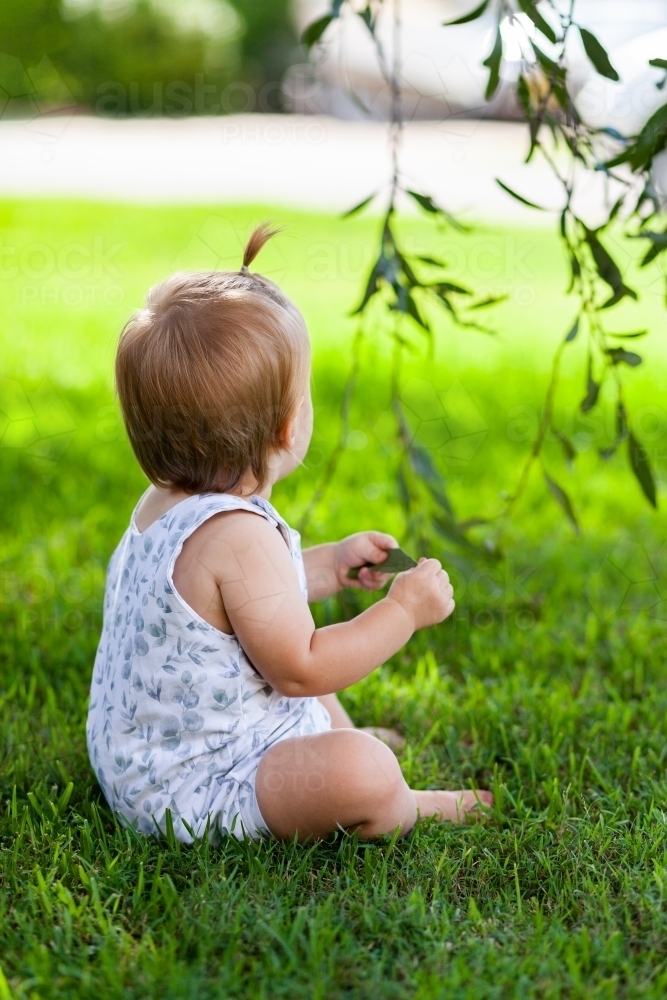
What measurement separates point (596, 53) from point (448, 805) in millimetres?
1074

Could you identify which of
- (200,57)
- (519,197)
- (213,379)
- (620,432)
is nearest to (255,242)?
(213,379)

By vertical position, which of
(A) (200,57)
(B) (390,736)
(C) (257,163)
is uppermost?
(B) (390,736)

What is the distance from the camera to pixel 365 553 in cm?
158

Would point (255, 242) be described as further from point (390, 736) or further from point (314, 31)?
point (390, 736)

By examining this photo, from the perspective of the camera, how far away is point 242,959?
112 cm

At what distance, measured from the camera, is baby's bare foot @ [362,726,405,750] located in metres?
1.68

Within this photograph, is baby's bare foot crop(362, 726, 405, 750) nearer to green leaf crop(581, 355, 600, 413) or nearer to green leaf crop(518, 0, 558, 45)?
green leaf crop(581, 355, 600, 413)

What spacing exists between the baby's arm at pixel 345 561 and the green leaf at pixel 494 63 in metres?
0.65

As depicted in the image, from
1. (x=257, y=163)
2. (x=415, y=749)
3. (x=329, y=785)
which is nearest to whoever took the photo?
(x=329, y=785)

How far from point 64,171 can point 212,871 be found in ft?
27.5

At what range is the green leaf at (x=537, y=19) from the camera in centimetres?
147

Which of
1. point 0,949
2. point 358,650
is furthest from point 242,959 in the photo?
point 358,650

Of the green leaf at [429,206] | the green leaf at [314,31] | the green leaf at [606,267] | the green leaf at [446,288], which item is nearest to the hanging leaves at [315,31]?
the green leaf at [314,31]

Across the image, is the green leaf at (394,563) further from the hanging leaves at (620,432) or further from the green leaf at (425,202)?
the green leaf at (425,202)
